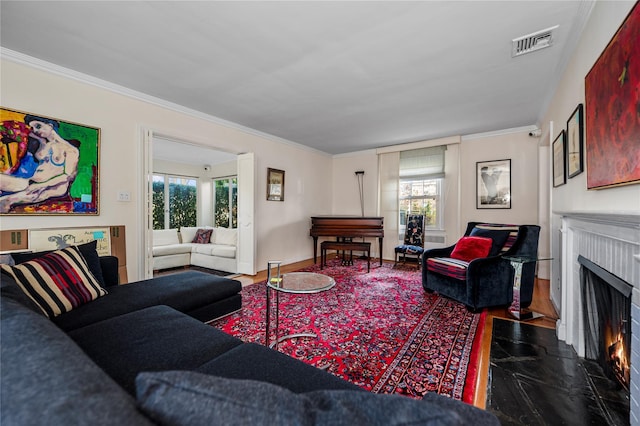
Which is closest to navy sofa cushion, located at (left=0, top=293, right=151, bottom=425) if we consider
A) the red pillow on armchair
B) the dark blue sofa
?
the dark blue sofa

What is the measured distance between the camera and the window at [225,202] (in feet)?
23.1

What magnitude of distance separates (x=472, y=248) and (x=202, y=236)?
5.13 m

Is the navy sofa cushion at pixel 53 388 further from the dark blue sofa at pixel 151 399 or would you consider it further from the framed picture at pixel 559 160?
the framed picture at pixel 559 160

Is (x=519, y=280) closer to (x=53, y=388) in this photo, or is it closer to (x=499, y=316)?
(x=499, y=316)

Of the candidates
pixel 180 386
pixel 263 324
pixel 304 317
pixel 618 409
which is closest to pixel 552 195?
pixel 618 409

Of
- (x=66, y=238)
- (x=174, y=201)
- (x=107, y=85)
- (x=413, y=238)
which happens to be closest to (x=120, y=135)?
(x=107, y=85)

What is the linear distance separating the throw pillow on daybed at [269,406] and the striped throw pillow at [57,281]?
5.59 feet

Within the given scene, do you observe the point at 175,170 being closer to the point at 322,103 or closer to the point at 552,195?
the point at 322,103

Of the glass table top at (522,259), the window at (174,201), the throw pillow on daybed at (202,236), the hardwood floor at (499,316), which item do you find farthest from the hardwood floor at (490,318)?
the window at (174,201)

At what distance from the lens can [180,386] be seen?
0.50 metres

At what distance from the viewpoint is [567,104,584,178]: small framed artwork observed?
82.4 inches

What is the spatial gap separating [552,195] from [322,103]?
300cm

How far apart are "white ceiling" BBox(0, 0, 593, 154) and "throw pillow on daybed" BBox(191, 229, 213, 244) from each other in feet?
9.73

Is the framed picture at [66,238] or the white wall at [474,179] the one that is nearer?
the framed picture at [66,238]
